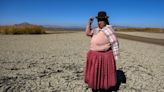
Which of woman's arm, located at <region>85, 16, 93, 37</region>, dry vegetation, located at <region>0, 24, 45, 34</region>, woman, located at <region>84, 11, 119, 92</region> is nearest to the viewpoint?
woman, located at <region>84, 11, 119, 92</region>

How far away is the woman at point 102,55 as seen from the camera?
386cm

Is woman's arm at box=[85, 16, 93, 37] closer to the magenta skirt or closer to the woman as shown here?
the woman

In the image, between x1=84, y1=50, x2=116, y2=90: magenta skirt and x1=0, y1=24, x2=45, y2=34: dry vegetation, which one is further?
x1=0, y1=24, x2=45, y2=34: dry vegetation

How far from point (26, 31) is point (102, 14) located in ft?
68.4

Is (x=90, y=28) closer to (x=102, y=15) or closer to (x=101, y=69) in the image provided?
(x=102, y=15)

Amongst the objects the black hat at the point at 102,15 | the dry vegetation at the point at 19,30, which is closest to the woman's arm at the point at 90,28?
the black hat at the point at 102,15

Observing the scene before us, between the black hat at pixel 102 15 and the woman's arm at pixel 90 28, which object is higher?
the black hat at pixel 102 15

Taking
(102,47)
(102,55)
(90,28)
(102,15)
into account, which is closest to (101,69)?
(102,55)

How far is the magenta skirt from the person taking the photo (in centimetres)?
396

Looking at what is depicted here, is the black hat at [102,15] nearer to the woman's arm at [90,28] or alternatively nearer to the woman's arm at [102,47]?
the woman's arm at [90,28]

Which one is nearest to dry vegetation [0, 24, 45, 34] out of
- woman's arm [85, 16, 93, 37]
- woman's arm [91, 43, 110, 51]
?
woman's arm [85, 16, 93, 37]

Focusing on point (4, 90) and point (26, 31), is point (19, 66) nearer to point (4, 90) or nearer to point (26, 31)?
point (4, 90)

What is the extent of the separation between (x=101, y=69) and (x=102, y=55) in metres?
0.27

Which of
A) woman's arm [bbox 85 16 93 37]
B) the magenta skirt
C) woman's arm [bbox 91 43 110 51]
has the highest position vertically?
woman's arm [bbox 85 16 93 37]
